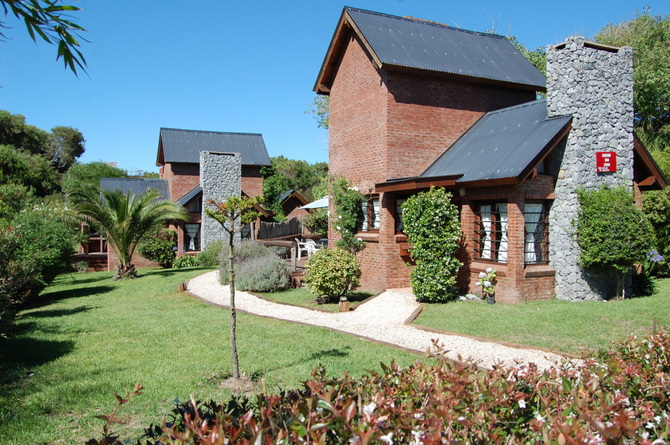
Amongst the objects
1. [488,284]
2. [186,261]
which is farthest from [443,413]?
[186,261]

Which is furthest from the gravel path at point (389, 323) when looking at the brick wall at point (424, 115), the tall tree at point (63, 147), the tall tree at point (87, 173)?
the tall tree at point (63, 147)

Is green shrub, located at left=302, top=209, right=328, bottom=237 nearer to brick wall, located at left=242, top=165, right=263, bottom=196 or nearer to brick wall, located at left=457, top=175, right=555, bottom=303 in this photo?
brick wall, located at left=242, top=165, right=263, bottom=196

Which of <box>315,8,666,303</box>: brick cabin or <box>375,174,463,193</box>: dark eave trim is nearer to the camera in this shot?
<box>315,8,666,303</box>: brick cabin

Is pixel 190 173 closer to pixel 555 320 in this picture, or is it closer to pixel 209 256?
pixel 209 256

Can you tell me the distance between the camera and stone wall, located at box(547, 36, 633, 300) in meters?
12.0

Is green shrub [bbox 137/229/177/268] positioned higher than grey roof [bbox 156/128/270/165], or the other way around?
grey roof [bbox 156/128/270/165]

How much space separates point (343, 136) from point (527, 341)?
32.4 ft

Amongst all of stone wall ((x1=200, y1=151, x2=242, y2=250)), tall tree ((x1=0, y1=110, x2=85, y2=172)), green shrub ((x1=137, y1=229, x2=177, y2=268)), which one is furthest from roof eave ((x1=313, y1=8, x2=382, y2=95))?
tall tree ((x1=0, y1=110, x2=85, y2=172))

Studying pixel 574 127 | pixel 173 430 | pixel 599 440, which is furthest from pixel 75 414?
pixel 574 127

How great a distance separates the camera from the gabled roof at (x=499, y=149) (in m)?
11.6

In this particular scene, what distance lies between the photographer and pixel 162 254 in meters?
26.0

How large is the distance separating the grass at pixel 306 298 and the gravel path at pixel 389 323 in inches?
12.0

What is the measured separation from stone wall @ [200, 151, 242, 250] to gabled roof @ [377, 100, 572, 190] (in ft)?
56.0

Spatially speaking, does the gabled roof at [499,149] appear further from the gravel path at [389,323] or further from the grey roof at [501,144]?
the gravel path at [389,323]
